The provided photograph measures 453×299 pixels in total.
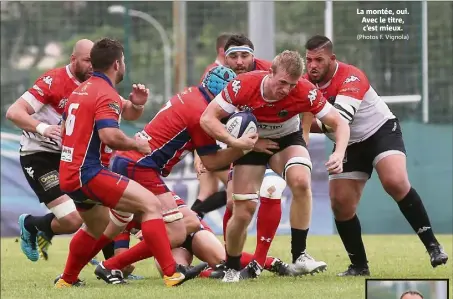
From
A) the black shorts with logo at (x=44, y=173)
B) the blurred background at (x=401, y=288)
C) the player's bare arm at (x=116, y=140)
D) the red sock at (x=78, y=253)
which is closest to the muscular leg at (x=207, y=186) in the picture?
the black shorts with logo at (x=44, y=173)

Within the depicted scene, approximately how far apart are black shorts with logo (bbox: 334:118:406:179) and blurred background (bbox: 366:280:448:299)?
11.4 ft

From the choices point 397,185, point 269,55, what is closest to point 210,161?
point 397,185

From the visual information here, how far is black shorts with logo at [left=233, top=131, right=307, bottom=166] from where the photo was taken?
8.50 metres

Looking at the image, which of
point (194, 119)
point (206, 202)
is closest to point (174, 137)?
point (194, 119)

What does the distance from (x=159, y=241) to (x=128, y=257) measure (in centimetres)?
82

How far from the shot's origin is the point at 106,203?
25.4ft

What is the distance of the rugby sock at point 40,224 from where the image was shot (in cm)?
997

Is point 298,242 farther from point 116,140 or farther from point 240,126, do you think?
point 116,140

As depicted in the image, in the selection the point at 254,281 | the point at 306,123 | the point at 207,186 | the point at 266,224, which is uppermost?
the point at 306,123

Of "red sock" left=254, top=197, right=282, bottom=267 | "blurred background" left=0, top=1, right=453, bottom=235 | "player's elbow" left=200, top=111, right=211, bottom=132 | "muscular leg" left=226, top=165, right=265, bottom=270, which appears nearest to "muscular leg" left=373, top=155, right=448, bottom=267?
"red sock" left=254, top=197, right=282, bottom=267

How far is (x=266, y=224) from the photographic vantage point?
27.8ft

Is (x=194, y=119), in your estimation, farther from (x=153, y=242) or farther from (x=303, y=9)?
(x=303, y=9)

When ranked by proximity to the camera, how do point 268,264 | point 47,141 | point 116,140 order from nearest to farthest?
point 116,140
point 268,264
point 47,141

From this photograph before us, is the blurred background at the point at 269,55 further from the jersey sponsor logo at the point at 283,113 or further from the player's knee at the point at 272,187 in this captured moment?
the jersey sponsor logo at the point at 283,113
